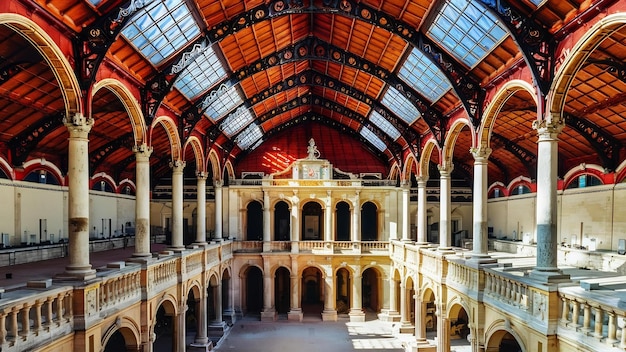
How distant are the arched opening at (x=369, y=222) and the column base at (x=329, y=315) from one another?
8697 mm

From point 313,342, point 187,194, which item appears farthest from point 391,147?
point 187,194

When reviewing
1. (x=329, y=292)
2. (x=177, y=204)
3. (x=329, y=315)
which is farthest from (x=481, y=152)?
(x=329, y=315)

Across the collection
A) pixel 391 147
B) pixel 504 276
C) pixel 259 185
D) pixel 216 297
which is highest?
pixel 391 147

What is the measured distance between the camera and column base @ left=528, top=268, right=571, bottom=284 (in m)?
13.4

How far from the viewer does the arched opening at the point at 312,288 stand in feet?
145

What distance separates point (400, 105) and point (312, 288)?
72.0 feet

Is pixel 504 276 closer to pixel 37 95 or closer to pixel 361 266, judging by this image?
pixel 37 95

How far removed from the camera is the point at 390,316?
37500 millimetres

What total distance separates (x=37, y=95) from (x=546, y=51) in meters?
19.4

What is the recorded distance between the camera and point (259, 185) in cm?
4072

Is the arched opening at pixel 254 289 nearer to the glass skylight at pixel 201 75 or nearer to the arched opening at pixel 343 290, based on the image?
the arched opening at pixel 343 290

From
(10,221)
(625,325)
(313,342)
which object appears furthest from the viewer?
(313,342)

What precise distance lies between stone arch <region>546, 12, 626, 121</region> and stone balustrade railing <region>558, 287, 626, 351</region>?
492 cm

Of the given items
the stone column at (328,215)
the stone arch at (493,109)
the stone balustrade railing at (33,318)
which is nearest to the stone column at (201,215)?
the stone column at (328,215)
